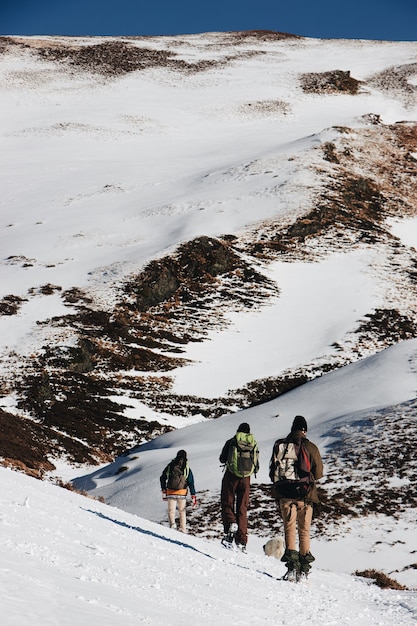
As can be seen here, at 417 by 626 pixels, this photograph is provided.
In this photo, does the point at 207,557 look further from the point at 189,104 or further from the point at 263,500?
the point at 189,104

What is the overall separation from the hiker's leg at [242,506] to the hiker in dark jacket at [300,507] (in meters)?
2.31

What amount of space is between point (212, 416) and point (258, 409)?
10.2 metres

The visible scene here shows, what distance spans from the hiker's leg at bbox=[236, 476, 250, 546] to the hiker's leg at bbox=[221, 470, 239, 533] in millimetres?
100

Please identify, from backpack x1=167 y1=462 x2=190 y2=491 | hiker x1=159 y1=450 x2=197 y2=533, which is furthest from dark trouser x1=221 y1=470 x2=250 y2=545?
backpack x1=167 y1=462 x2=190 y2=491

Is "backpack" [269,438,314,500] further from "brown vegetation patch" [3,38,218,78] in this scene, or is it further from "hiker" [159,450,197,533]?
"brown vegetation patch" [3,38,218,78]

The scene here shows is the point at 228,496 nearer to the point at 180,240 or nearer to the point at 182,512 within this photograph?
the point at 182,512

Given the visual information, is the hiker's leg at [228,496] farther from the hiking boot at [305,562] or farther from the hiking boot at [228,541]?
the hiking boot at [305,562]

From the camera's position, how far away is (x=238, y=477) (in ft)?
43.9

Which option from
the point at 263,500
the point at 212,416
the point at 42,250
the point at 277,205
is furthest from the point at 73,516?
the point at 277,205

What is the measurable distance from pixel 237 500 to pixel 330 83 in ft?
357

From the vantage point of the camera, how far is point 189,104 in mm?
104688

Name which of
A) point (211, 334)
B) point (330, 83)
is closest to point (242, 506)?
point (211, 334)

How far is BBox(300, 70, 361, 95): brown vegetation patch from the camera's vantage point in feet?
368

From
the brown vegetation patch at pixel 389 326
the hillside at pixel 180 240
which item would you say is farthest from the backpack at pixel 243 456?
the brown vegetation patch at pixel 389 326
